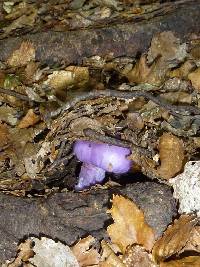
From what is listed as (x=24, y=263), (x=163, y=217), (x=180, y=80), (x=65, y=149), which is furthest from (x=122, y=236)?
(x=180, y=80)

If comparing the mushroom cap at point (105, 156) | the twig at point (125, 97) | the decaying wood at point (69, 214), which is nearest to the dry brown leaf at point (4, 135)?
the twig at point (125, 97)

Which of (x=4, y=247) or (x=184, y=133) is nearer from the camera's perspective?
(x=4, y=247)

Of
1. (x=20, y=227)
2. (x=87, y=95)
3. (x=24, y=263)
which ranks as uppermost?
(x=87, y=95)

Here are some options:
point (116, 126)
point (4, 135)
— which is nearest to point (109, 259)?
point (116, 126)

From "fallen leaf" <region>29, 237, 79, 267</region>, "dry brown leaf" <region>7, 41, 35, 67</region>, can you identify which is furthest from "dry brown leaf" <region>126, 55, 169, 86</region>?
"fallen leaf" <region>29, 237, 79, 267</region>

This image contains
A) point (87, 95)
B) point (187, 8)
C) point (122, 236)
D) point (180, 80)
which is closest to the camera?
point (122, 236)

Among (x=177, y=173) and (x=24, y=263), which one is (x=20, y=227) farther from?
(x=177, y=173)

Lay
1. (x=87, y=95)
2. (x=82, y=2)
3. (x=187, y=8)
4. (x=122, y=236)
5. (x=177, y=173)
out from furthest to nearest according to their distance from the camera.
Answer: (x=82, y=2), (x=187, y=8), (x=87, y=95), (x=177, y=173), (x=122, y=236)
